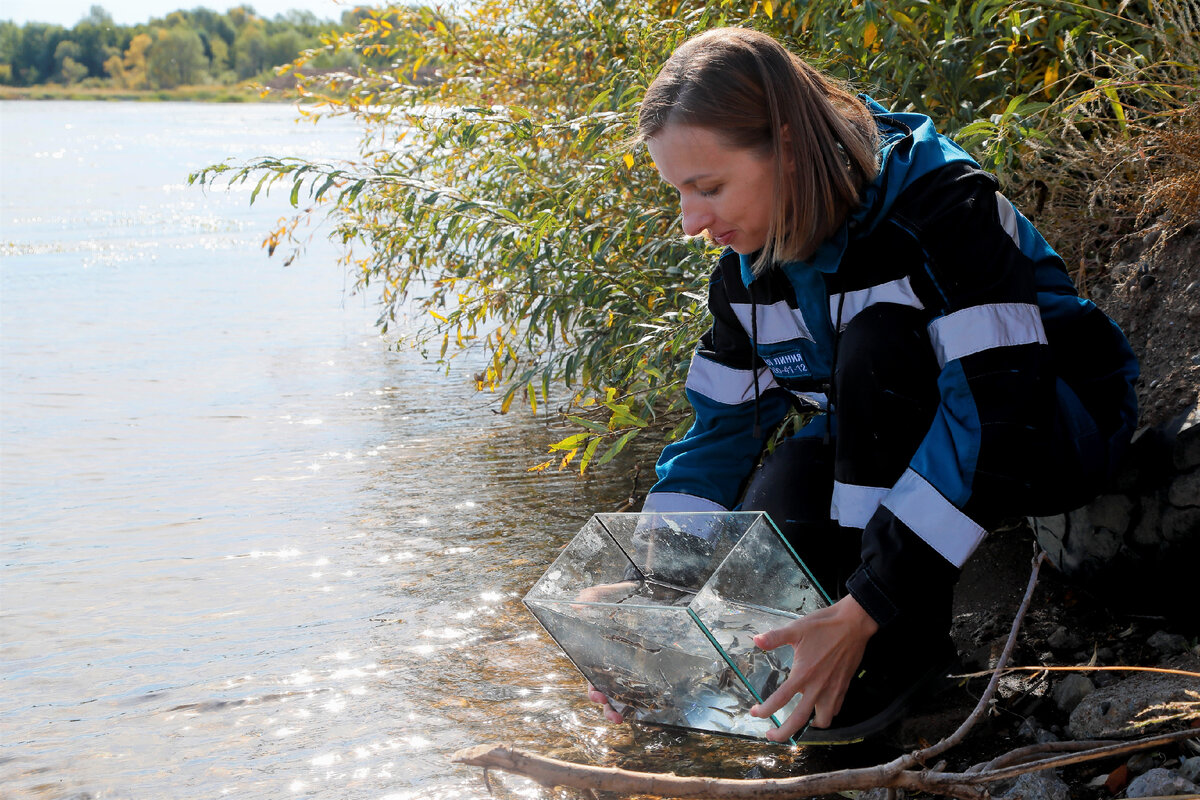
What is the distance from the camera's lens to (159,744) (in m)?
2.26

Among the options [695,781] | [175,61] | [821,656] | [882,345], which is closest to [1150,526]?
[882,345]

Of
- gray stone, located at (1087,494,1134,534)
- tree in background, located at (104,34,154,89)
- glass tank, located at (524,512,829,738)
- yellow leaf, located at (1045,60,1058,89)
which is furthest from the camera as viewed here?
tree in background, located at (104,34,154,89)

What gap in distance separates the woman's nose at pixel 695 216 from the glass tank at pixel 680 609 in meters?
0.49

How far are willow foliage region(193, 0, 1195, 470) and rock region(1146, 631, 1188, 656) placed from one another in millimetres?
1045

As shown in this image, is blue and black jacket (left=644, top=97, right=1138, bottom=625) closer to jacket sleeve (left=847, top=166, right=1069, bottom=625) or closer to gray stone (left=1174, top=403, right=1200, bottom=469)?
jacket sleeve (left=847, top=166, right=1069, bottom=625)

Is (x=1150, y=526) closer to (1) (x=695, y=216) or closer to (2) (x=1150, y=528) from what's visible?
(2) (x=1150, y=528)

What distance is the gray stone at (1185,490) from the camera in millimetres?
1849

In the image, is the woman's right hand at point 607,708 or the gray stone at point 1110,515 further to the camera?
the gray stone at point 1110,515

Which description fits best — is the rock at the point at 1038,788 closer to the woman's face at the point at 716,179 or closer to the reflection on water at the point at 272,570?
the reflection on water at the point at 272,570

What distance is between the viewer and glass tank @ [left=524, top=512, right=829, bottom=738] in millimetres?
1595

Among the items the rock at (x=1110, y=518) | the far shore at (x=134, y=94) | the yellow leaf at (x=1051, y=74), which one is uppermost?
the far shore at (x=134, y=94)

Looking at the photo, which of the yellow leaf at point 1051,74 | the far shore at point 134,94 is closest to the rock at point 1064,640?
the yellow leaf at point 1051,74

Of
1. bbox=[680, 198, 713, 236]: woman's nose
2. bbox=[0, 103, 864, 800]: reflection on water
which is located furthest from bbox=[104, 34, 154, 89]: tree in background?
bbox=[680, 198, 713, 236]: woman's nose

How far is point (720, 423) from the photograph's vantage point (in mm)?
2115
